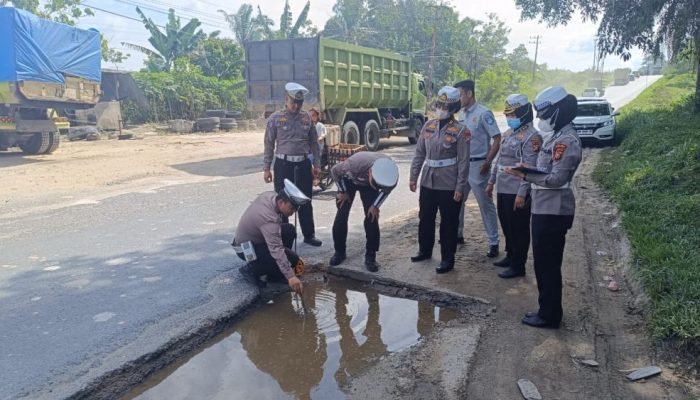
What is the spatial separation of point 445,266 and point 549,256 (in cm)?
130

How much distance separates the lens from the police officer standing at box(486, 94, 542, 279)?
4500 millimetres

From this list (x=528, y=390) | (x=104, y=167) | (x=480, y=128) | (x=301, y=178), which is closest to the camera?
(x=528, y=390)

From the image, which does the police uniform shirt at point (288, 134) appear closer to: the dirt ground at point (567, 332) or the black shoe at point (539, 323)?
the dirt ground at point (567, 332)

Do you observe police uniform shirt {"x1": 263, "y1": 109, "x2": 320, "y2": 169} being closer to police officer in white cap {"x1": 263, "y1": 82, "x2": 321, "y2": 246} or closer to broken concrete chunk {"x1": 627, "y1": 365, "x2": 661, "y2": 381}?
police officer in white cap {"x1": 263, "y1": 82, "x2": 321, "y2": 246}

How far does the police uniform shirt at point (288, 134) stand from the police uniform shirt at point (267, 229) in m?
1.34

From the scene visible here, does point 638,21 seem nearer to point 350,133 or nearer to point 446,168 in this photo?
point 350,133

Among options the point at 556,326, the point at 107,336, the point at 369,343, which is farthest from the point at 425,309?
the point at 107,336

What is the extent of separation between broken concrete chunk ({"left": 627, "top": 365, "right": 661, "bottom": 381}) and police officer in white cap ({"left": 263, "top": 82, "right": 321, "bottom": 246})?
332 centimetres

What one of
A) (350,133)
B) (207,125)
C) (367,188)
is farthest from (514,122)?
(207,125)

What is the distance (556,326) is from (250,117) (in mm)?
22968

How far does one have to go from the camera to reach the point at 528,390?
2.88 m

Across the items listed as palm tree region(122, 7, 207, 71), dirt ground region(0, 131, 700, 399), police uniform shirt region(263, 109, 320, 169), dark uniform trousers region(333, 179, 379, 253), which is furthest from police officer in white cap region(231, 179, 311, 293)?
palm tree region(122, 7, 207, 71)

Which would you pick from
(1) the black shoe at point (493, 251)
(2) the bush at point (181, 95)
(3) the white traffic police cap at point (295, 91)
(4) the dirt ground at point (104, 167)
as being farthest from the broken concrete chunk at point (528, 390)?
(2) the bush at point (181, 95)

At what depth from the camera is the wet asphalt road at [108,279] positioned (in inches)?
125
